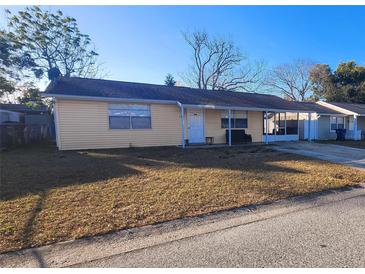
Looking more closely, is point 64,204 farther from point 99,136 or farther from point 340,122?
point 340,122

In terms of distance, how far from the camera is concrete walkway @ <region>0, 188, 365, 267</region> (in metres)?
2.41

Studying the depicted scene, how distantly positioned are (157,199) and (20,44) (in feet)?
76.9

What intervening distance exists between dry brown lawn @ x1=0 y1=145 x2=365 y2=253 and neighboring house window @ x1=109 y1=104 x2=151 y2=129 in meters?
4.10

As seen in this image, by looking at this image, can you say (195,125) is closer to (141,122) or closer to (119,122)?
(141,122)

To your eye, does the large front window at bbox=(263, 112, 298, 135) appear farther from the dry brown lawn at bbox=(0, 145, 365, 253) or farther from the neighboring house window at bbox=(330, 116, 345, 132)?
the dry brown lawn at bbox=(0, 145, 365, 253)

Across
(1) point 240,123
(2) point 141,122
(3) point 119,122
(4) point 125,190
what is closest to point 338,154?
(1) point 240,123

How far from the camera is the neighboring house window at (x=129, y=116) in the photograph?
1176 centimetres

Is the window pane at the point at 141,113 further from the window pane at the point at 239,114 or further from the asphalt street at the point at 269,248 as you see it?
the asphalt street at the point at 269,248

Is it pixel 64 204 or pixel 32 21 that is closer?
pixel 64 204

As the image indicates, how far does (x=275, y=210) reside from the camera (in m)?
3.90

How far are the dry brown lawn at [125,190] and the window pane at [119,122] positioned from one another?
397 cm

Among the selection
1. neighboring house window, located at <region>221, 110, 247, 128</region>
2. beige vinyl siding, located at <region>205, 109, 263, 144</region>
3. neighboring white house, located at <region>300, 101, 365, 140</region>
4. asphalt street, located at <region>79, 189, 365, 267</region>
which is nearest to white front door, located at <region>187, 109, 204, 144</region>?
beige vinyl siding, located at <region>205, 109, 263, 144</region>

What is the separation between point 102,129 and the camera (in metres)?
11.5

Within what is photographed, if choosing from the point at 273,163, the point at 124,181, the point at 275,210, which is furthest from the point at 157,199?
the point at 273,163
